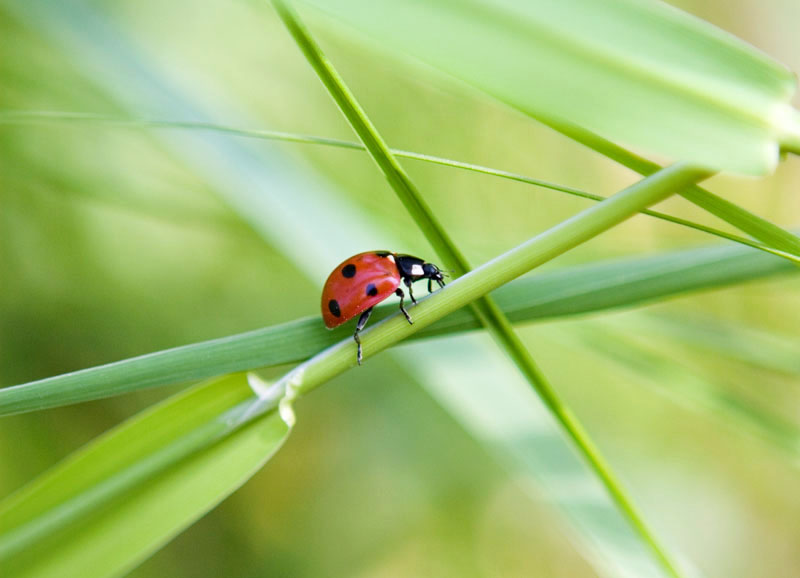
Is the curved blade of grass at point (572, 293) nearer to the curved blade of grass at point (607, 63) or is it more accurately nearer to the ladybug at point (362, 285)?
the ladybug at point (362, 285)

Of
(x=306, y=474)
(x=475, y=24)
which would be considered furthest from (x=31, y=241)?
(x=475, y=24)

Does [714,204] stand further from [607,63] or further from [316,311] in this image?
[316,311]

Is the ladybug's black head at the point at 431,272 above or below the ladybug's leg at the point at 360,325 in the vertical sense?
above

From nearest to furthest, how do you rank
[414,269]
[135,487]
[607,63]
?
[607,63]
[135,487]
[414,269]

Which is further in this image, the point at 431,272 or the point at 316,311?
the point at 316,311

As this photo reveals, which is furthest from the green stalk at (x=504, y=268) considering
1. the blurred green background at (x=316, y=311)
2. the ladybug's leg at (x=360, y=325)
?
the blurred green background at (x=316, y=311)

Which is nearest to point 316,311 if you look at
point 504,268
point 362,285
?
point 362,285

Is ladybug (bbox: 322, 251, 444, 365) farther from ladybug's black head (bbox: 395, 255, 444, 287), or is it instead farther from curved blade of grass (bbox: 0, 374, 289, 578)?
curved blade of grass (bbox: 0, 374, 289, 578)

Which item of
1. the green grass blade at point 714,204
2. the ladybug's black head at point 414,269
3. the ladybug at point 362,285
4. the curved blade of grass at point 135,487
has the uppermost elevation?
the ladybug's black head at point 414,269
